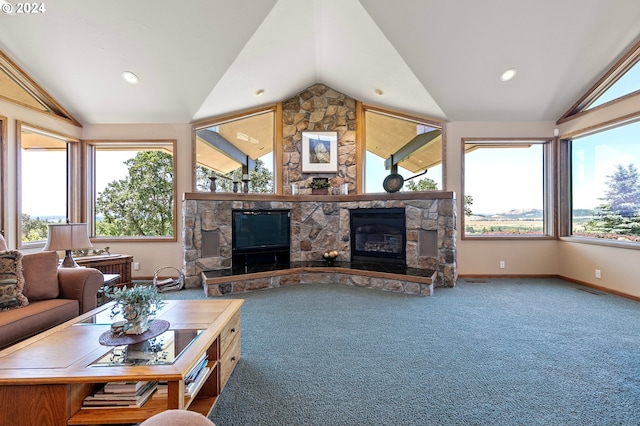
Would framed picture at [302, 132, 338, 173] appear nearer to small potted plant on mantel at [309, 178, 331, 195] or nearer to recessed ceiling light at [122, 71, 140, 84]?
small potted plant on mantel at [309, 178, 331, 195]

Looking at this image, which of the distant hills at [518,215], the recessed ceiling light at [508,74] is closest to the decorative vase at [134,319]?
the recessed ceiling light at [508,74]

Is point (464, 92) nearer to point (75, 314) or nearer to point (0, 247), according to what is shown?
point (75, 314)

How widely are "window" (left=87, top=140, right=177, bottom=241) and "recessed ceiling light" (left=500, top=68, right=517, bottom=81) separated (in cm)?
496

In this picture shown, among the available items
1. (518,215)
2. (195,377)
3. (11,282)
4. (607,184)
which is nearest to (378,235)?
(518,215)

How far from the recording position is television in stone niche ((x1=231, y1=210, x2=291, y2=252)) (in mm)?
4805

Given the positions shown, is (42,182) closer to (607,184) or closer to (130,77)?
(130,77)

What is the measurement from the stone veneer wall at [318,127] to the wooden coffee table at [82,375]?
3772 millimetres

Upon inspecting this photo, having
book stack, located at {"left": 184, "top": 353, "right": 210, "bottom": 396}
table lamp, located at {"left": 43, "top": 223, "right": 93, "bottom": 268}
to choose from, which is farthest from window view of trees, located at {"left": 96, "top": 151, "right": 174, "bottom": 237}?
book stack, located at {"left": 184, "top": 353, "right": 210, "bottom": 396}

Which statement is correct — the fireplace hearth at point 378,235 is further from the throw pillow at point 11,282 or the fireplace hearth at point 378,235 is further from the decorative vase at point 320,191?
the throw pillow at point 11,282

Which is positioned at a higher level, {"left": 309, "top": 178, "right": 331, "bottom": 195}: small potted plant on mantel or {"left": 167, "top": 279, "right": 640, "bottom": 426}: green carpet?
{"left": 309, "top": 178, "right": 331, "bottom": 195}: small potted plant on mantel

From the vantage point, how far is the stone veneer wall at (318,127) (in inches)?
209

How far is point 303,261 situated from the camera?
5141 millimetres

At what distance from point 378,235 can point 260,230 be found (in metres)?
1.94

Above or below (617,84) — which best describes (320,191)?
below
